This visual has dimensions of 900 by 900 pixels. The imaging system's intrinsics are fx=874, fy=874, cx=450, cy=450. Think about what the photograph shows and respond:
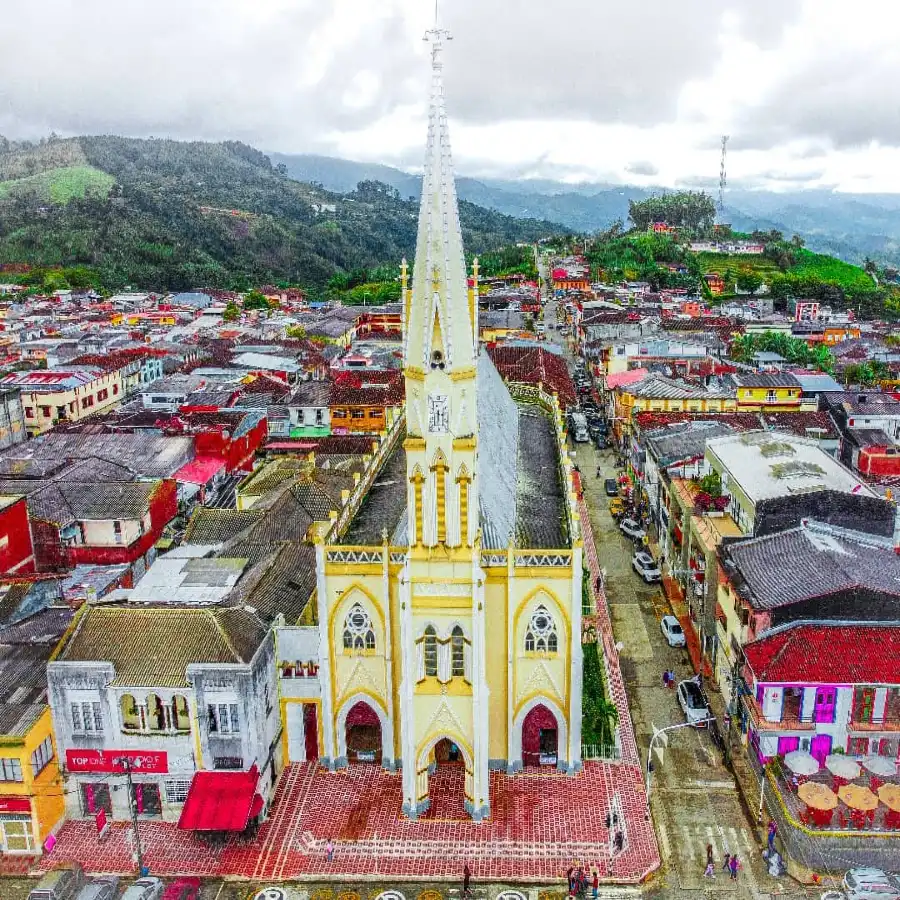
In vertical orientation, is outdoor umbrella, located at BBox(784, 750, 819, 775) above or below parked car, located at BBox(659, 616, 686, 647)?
above

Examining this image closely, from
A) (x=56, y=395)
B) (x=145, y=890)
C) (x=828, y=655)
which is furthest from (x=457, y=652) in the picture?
(x=56, y=395)

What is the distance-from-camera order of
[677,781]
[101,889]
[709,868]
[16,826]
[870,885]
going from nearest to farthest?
1. [870,885]
2. [101,889]
3. [709,868]
4. [16,826]
5. [677,781]

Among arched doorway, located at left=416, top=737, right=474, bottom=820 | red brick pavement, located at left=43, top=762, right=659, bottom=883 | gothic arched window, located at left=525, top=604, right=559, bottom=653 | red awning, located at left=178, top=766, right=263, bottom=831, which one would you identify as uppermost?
A: gothic arched window, located at left=525, top=604, right=559, bottom=653

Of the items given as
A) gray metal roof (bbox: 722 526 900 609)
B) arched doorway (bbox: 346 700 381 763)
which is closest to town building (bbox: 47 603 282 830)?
arched doorway (bbox: 346 700 381 763)

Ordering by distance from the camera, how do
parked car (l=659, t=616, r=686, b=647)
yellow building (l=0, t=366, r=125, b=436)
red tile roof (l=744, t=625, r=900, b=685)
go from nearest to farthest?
red tile roof (l=744, t=625, r=900, b=685) < parked car (l=659, t=616, r=686, b=647) < yellow building (l=0, t=366, r=125, b=436)

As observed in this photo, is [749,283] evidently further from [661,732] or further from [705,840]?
[705,840]

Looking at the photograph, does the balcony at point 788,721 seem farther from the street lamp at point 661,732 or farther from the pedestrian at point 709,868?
the pedestrian at point 709,868

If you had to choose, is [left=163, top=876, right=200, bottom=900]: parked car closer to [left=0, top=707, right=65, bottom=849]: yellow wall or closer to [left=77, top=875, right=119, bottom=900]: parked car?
[left=77, top=875, right=119, bottom=900]: parked car
